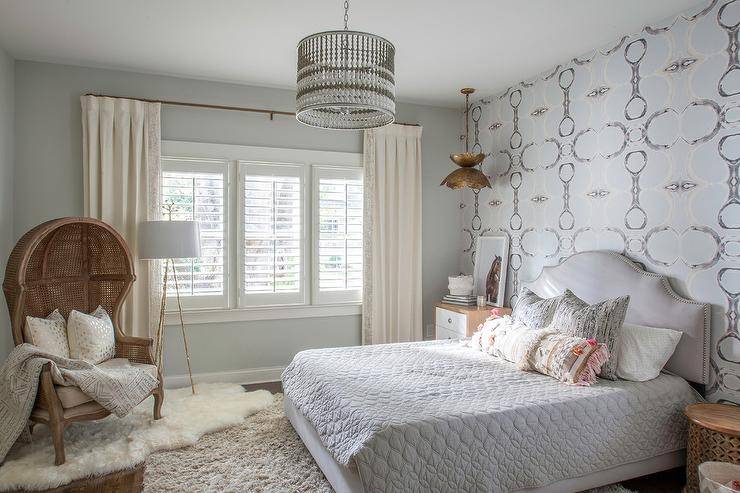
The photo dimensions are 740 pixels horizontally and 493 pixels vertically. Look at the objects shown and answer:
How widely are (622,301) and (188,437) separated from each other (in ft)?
9.00

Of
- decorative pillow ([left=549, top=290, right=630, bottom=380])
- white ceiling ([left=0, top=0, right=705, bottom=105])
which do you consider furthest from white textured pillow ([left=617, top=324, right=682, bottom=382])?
white ceiling ([left=0, top=0, right=705, bottom=105])

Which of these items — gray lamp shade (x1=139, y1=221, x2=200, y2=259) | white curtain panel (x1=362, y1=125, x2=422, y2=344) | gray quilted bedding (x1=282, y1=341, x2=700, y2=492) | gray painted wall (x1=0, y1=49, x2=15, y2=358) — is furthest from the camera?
white curtain panel (x1=362, y1=125, x2=422, y2=344)

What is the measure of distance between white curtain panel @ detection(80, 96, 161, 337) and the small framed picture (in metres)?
2.86

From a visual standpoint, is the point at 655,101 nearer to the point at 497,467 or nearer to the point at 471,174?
the point at 471,174

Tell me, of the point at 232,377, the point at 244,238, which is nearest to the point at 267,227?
the point at 244,238

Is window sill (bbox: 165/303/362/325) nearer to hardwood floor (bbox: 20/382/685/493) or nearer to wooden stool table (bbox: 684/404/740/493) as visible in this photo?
hardwood floor (bbox: 20/382/685/493)

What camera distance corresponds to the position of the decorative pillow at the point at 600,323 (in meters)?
2.86

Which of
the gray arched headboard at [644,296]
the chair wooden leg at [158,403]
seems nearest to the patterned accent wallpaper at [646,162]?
the gray arched headboard at [644,296]

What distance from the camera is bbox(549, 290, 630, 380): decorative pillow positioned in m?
2.86

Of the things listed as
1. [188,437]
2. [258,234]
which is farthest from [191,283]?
[188,437]

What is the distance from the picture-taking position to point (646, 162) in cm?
323

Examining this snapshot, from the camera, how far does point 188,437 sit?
10.5 ft

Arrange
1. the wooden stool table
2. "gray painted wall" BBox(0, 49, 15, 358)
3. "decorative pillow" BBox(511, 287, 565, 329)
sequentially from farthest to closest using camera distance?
"gray painted wall" BBox(0, 49, 15, 358) < "decorative pillow" BBox(511, 287, 565, 329) < the wooden stool table

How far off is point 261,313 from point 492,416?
2697mm
